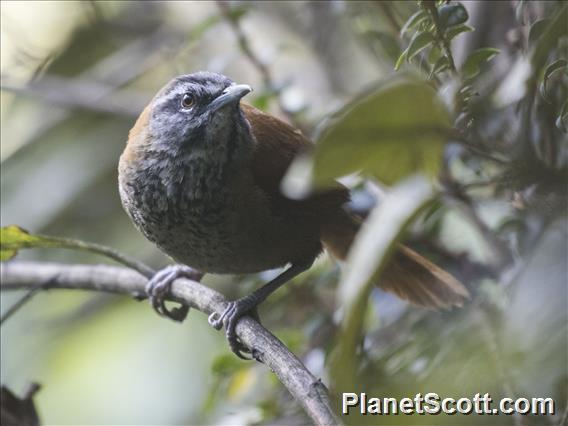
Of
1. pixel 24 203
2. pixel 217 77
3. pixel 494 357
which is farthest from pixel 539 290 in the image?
pixel 24 203

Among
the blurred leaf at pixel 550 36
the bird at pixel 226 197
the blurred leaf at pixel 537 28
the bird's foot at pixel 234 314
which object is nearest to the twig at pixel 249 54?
the bird at pixel 226 197

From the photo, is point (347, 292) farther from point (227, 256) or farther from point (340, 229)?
point (340, 229)

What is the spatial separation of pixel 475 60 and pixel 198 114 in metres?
1.13

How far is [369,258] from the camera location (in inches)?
37.7

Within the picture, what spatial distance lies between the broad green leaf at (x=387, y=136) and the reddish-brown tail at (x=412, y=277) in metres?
1.51

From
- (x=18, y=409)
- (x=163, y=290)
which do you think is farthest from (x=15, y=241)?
(x=163, y=290)

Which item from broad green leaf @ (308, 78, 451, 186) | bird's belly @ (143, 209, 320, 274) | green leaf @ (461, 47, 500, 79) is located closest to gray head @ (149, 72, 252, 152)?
bird's belly @ (143, 209, 320, 274)

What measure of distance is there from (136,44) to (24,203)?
1.05m

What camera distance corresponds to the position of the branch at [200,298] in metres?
1.52

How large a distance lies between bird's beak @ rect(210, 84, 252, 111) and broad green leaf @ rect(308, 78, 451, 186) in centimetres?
138

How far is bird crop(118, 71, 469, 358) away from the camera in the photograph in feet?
8.02

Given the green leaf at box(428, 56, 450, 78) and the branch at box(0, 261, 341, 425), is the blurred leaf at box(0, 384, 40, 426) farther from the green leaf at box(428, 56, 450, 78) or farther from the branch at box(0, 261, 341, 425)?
the green leaf at box(428, 56, 450, 78)

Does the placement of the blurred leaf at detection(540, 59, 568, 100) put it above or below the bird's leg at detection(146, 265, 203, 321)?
above

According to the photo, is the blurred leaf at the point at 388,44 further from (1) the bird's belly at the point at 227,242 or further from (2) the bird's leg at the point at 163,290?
(2) the bird's leg at the point at 163,290
